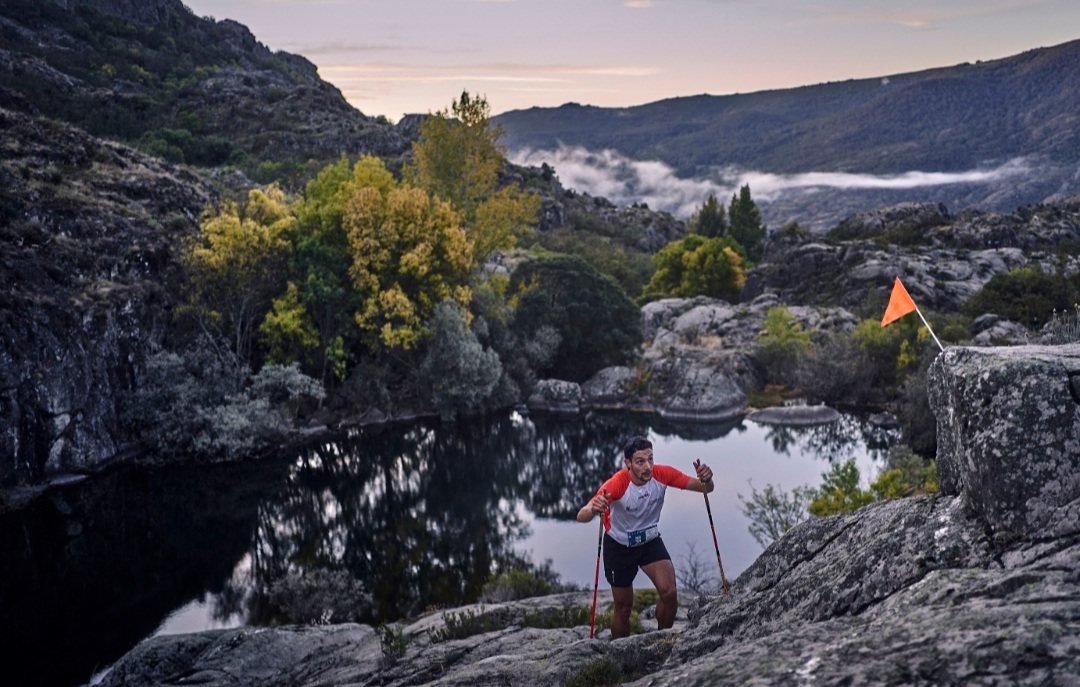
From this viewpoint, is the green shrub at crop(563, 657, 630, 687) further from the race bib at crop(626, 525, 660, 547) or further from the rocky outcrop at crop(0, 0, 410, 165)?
the rocky outcrop at crop(0, 0, 410, 165)

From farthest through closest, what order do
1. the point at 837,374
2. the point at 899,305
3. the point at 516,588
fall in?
the point at 837,374, the point at 516,588, the point at 899,305

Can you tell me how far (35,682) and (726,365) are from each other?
37.2 meters

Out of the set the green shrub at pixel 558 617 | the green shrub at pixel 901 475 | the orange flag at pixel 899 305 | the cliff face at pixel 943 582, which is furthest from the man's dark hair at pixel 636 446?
the green shrub at pixel 901 475

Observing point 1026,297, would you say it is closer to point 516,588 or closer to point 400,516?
point 400,516

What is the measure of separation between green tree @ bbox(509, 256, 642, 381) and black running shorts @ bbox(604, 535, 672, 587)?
122ft

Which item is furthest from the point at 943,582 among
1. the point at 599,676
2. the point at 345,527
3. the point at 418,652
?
the point at 345,527

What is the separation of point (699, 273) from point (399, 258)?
43.8m

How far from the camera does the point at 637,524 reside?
984 cm

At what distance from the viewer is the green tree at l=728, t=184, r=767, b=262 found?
101625 millimetres

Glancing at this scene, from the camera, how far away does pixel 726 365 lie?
155ft

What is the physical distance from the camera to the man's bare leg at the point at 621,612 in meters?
9.95

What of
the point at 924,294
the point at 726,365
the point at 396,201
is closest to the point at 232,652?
the point at 396,201

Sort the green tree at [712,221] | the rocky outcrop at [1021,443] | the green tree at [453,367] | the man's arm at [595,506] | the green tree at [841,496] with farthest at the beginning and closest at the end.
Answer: the green tree at [712,221]
the green tree at [453,367]
the green tree at [841,496]
the man's arm at [595,506]
the rocky outcrop at [1021,443]

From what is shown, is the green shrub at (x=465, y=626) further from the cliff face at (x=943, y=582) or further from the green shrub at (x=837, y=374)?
the green shrub at (x=837, y=374)
